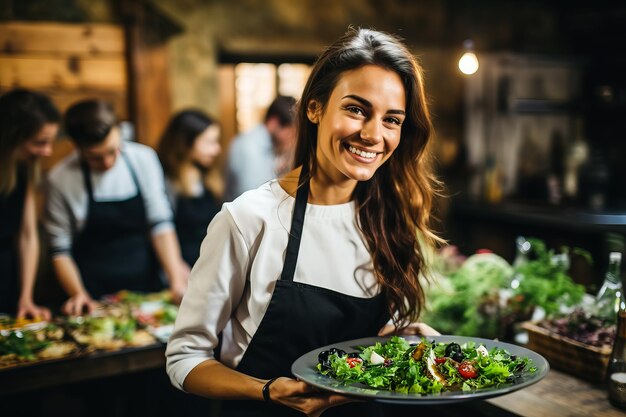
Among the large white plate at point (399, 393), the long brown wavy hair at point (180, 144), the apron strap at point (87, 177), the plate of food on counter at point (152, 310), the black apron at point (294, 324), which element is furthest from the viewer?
the long brown wavy hair at point (180, 144)

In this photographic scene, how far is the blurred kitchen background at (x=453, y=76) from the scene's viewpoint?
4715 millimetres

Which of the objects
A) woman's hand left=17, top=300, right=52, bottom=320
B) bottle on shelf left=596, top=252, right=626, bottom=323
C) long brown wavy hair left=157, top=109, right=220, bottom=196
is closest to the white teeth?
bottle on shelf left=596, top=252, right=626, bottom=323

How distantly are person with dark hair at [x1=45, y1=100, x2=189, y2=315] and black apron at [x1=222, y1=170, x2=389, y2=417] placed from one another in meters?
1.57

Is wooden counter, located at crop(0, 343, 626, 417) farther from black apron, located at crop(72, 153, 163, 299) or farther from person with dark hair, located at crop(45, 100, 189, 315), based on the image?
black apron, located at crop(72, 153, 163, 299)

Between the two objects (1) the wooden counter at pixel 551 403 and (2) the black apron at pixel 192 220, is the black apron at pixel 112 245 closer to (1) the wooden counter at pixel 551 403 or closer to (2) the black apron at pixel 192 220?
(2) the black apron at pixel 192 220

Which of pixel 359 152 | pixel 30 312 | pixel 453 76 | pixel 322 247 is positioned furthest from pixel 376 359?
pixel 453 76

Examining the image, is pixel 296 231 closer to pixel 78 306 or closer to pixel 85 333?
pixel 85 333

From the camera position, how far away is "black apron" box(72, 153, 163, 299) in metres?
3.43

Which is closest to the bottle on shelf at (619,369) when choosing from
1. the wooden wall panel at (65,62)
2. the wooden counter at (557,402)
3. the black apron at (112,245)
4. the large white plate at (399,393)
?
the wooden counter at (557,402)

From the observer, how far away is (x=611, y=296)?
7.38ft

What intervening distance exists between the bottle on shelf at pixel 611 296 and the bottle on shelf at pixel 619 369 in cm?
26

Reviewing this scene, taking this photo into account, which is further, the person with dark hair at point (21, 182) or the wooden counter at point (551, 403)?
the person with dark hair at point (21, 182)

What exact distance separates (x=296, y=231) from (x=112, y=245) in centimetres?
211

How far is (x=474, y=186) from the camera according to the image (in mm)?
6766
